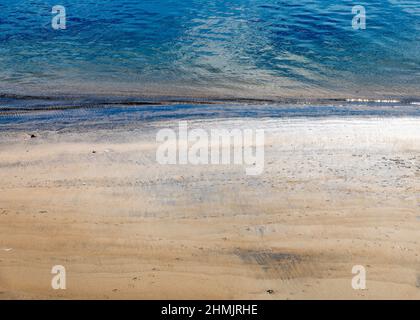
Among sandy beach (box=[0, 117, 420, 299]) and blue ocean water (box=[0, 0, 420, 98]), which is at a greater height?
blue ocean water (box=[0, 0, 420, 98])

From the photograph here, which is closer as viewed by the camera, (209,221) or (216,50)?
(209,221)

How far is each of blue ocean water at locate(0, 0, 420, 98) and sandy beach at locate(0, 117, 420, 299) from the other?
3843 mm

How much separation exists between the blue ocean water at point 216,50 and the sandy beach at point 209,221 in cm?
384

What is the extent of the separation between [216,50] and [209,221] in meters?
7.53

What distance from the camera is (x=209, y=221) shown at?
4031mm

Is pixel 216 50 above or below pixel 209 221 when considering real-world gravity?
above

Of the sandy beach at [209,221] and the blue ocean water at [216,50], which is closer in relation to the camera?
the sandy beach at [209,221]

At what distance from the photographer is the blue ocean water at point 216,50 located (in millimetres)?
9164

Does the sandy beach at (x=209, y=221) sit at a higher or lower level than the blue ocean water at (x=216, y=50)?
lower

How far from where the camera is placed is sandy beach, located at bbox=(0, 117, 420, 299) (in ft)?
11.1

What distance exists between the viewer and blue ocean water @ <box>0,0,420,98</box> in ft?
30.1

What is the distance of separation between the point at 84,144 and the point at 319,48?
7451 mm

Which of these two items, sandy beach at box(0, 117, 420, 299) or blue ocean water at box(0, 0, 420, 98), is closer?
sandy beach at box(0, 117, 420, 299)

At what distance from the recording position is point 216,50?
35.3ft
